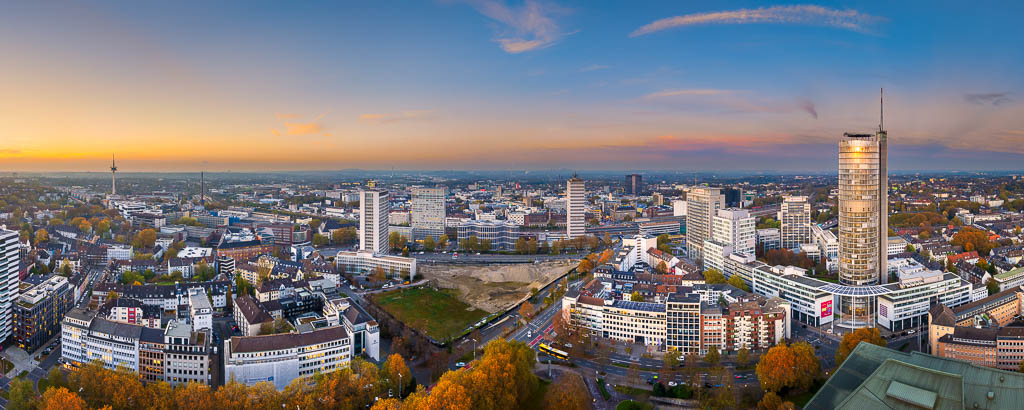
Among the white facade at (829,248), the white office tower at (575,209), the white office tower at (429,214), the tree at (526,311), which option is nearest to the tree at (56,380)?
the tree at (526,311)

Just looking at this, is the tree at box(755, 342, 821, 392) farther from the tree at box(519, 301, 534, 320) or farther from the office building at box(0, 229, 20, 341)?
the office building at box(0, 229, 20, 341)

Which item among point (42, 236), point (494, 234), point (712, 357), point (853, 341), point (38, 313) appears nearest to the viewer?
point (853, 341)

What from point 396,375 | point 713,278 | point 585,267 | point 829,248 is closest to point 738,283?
point 713,278

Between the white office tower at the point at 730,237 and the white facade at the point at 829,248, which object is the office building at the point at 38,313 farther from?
the white facade at the point at 829,248

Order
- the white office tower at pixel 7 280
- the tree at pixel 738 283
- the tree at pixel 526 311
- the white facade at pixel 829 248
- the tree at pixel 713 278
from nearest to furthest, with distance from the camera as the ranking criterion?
the white office tower at pixel 7 280 < the tree at pixel 526 311 < the tree at pixel 738 283 < the tree at pixel 713 278 < the white facade at pixel 829 248

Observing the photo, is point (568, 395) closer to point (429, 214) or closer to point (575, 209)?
point (575, 209)

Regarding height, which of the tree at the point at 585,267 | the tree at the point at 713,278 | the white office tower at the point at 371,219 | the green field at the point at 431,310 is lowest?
the green field at the point at 431,310
